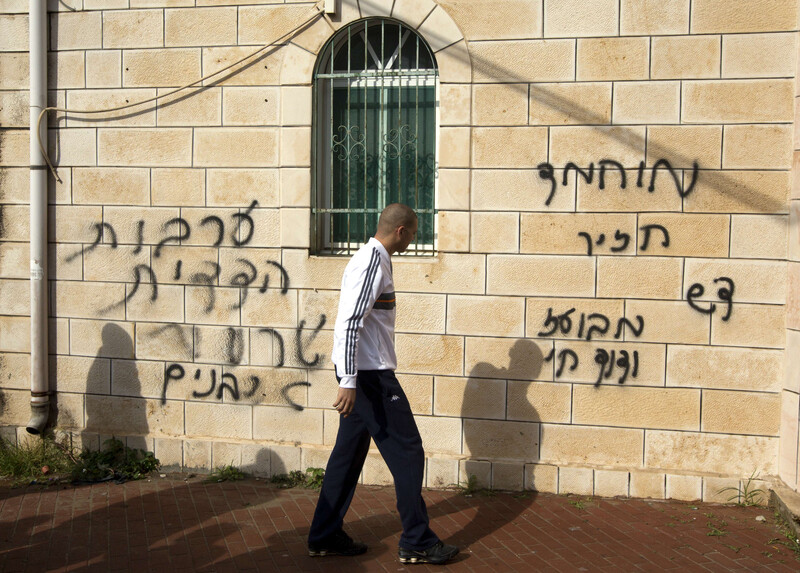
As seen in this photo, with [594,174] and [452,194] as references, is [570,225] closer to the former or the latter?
[594,174]

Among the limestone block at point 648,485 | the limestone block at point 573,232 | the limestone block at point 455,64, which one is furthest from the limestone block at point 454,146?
the limestone block at point 648,485

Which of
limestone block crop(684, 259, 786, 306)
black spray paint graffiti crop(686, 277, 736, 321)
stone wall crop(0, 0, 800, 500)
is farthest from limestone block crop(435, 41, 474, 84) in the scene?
black spray paint graffiti crop(686, 277, 736, 321)

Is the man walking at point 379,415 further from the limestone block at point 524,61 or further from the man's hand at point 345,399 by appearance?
the limestone block at point 524,61

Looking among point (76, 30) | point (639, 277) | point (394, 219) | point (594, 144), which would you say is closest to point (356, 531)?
point (394, 219)

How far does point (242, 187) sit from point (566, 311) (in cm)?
250

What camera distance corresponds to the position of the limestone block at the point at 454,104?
18.0 feet

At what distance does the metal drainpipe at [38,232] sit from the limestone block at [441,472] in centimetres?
300

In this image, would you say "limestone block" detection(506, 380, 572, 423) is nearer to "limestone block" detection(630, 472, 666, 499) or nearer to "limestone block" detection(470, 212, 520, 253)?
"limestone block" detection(630, 472, 666, 499)

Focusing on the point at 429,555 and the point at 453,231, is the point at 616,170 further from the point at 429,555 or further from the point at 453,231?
the point at 429,555

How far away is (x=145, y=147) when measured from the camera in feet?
19.5

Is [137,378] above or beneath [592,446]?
above

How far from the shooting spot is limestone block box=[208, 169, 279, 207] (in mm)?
5777

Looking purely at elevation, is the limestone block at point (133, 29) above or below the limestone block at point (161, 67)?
above

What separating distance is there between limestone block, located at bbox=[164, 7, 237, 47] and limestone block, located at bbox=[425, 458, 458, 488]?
11.1ft
